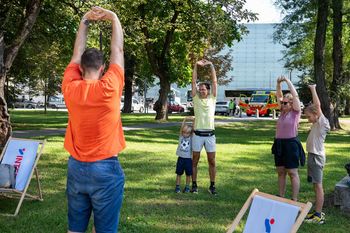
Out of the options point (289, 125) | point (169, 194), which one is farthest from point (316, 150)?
point (169, 194)

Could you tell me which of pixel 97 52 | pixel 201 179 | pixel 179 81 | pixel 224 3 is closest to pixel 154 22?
pixel 224 3

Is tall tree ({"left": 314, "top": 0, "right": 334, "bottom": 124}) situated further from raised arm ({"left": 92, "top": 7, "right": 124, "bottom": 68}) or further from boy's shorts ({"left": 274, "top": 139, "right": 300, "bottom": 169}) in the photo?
raised arm ({"left": 92, "top": 7, "right": 124, "bottom": 68})

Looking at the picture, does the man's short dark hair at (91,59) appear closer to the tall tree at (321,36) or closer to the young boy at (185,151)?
the young boy at (185,151)

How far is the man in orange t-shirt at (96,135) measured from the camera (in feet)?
11.5

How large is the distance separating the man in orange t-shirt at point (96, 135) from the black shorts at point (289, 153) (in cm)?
412

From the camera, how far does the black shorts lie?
7.25 m

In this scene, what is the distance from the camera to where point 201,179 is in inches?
380

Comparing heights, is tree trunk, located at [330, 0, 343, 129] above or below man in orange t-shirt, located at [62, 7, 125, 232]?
above

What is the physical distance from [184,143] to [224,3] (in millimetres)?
15189

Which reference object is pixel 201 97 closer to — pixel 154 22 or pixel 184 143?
pixel 184 143

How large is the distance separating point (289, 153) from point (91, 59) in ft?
14.6

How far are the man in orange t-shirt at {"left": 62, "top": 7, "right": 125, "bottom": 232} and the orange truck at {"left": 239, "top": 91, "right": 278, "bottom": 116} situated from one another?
145ft

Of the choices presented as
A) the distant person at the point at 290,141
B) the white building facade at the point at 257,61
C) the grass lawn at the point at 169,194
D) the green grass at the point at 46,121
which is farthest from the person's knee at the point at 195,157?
the white building facade at the point at 257,61

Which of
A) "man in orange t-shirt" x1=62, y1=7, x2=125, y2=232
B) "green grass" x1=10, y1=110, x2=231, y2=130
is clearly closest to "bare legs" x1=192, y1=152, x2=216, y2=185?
"man in orange t-shirt" x1=62, y1=7, x2=125, y2=232
